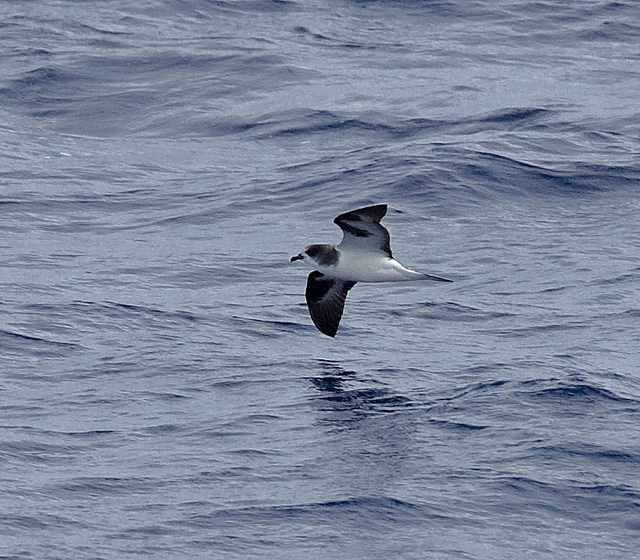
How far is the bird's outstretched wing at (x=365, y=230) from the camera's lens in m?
14.0

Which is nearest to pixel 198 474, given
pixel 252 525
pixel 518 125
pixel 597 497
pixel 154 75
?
pixel 252 525

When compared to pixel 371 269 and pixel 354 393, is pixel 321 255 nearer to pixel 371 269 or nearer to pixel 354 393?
pixel 371 269

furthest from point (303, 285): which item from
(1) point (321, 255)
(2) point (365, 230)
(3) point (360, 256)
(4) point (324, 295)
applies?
(2) point (365, 230)

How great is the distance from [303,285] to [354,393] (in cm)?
389

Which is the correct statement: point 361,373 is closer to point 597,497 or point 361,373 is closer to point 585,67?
point 597,497

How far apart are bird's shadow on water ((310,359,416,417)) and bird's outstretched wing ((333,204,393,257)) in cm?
133

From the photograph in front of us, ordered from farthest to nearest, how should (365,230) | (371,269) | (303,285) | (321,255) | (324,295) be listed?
(303,285)
(324,295)
(321,255)
(371,269)
(365,230)

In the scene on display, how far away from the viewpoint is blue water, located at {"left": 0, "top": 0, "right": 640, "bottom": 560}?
1158 centimetres

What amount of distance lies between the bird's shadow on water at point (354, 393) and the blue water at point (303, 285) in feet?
0.17

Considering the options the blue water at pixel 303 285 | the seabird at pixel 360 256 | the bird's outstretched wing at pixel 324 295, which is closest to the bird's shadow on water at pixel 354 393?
the blue water at pixel 303 285

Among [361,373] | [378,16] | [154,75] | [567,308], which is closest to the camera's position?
[361,373]

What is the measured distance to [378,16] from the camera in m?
33.4

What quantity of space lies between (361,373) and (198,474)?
338 centimetres

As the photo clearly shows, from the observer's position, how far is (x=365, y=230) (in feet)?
47.7
